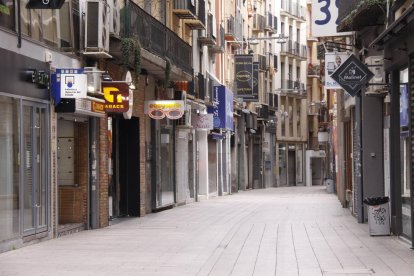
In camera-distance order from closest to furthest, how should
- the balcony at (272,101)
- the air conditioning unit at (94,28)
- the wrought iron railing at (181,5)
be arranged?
the air conditioning unit at (94,28), the wrought iron railing at (181,5), the balcony at (272,101)

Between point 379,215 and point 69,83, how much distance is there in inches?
256

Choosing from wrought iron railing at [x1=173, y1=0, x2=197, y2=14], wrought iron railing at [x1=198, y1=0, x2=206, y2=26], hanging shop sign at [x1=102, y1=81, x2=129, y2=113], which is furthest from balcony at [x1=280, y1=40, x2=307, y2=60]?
hanging shop sign at [x1=102, y1=81, x2=129, y2=113]

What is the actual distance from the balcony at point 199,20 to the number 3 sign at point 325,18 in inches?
460

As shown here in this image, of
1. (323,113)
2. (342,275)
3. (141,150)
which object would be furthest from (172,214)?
(323,113)

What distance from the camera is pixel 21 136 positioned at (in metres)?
15.7

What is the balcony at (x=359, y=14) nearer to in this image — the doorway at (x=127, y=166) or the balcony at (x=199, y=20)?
the doorway at (x=127, y=166)

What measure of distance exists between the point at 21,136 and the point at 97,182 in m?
4.74

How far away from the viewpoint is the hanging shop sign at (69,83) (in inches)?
665

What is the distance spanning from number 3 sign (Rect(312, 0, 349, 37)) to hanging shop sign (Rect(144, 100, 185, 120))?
547 centimetres

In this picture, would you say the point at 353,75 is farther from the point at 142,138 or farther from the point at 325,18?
the point at 142,138

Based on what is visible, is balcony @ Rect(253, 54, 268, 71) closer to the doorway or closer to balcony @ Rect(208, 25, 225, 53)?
balcony @ Rect(208, 25, 225, 53)

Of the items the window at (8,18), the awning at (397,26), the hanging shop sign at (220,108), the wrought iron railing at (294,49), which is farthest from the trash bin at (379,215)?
the wrought iron railing at (294,49)

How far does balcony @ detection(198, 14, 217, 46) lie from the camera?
3828 centimetres

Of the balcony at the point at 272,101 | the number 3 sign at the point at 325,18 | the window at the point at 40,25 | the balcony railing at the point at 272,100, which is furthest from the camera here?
the balcony at the point at 272,101
